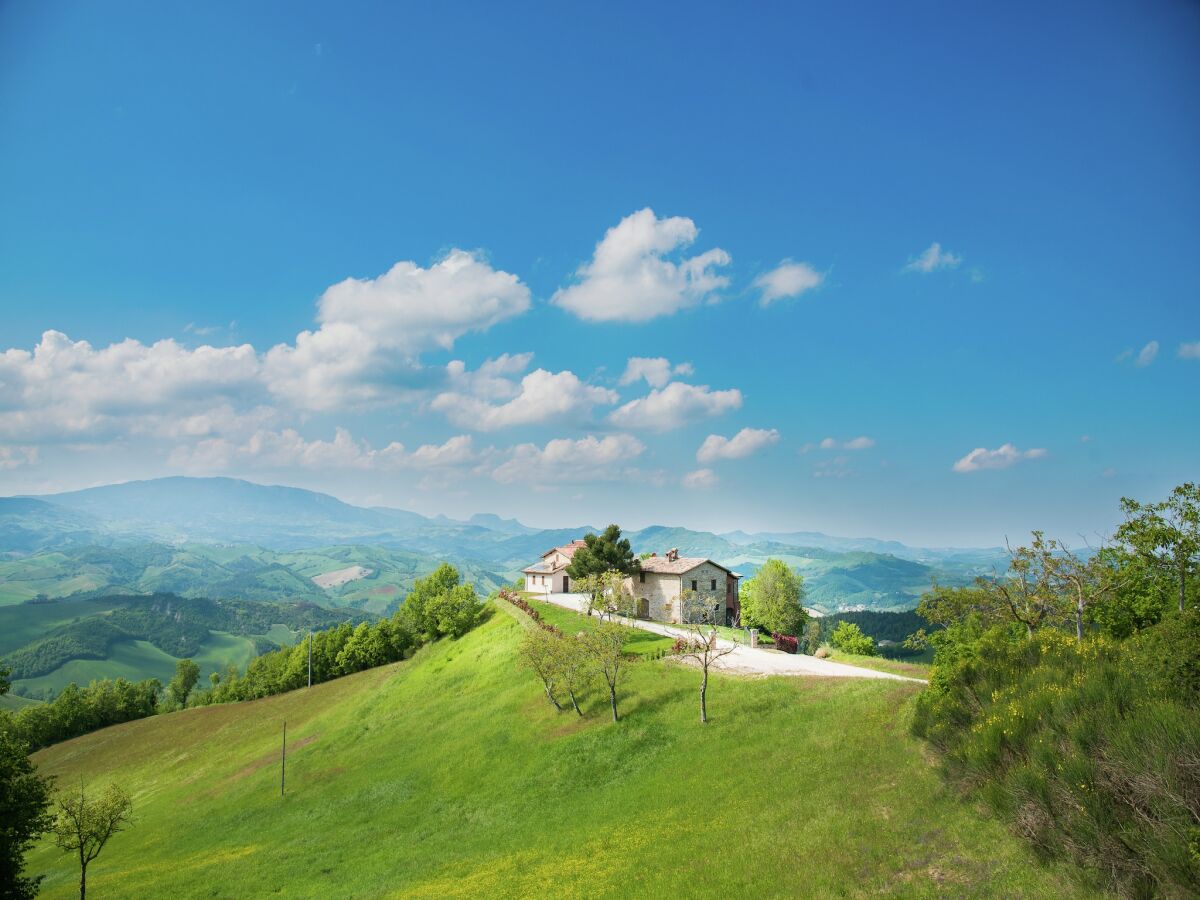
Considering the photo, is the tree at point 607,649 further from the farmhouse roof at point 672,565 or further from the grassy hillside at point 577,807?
the farmhouse roof at point 672,565

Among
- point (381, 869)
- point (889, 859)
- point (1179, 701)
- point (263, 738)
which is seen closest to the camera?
point (1179, 701)

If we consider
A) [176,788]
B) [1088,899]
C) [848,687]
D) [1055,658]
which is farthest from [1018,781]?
[176,788]

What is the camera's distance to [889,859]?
17.4 m

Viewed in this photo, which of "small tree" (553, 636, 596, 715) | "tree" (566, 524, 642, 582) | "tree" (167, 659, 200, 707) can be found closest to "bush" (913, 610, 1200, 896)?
"small tree" (553, 636, 596, 715)

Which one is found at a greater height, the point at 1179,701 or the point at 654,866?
the point at 1179,701

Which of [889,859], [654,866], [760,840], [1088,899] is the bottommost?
[654,866]

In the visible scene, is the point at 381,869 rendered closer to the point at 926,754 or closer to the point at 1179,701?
the point at 926,754

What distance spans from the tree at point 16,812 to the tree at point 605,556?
5180 centimetres

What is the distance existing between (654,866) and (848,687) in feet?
60.2

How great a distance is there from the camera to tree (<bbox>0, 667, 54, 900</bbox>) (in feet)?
99.9

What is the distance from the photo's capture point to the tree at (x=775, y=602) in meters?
95.4

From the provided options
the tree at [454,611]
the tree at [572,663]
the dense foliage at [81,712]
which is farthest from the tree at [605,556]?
the dense foliage at [81,712]

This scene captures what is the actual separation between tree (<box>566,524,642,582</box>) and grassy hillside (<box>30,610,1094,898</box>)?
1427 centimetres

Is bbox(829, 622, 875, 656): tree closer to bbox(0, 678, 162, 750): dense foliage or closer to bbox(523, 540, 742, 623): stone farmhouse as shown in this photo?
bbox(523, 540, 742, 623): stone farmhouse
